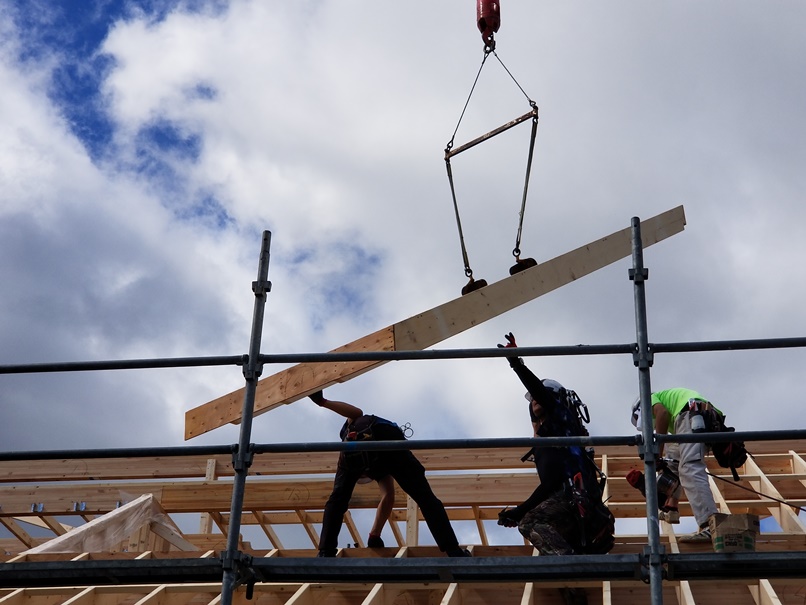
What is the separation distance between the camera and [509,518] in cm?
754

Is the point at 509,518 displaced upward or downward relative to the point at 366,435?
downward

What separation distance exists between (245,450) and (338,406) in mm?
2608

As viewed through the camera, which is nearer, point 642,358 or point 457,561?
point 457,561

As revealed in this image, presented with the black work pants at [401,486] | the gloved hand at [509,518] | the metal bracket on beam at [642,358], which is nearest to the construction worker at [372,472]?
the black work pants at [401,486]

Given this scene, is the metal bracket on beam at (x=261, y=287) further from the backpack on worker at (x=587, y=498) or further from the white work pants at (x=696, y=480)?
the white work pants at (x=696, y=480)

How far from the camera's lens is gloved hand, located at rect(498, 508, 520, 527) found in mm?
7520

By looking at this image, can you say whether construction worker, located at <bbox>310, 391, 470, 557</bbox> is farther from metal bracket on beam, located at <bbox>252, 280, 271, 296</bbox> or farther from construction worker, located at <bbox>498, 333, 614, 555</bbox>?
metal bracket on beam, located at <bbox>252, 280, 271, 296</bbox>

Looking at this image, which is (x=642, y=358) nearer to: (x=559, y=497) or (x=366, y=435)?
(x=559, y=497)

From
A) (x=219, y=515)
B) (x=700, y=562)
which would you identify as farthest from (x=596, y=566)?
(x=219, y=515)

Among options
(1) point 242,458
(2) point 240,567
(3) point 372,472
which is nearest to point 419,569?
(2) point 240,567

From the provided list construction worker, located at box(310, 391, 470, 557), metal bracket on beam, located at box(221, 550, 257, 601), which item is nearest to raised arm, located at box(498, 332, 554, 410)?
construction worker, located at box(310, 391, 470, 557)

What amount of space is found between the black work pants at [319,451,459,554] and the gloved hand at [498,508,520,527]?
47cm

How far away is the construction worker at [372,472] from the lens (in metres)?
8.09

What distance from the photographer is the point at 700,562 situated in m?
5.57
